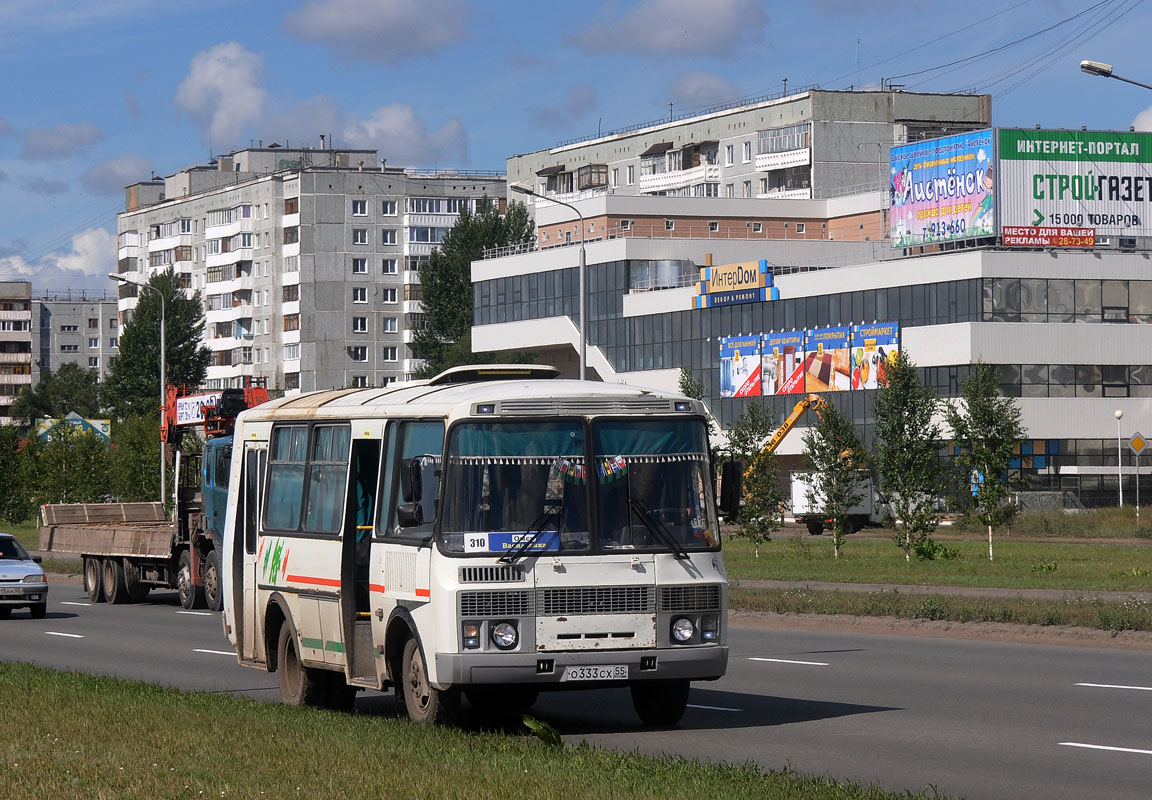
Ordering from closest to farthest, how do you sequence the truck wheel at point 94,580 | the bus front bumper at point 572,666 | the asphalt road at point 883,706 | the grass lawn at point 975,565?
the asphalt road at point 883,706 → the bus front bumper at point 572,666 → the grass lawn at point 975,565 → the truck wheel at point 94,580

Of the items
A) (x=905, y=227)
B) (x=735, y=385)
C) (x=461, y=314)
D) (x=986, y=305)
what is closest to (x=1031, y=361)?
(x=986, y=305)

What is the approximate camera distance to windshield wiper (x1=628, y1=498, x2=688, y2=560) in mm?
13406

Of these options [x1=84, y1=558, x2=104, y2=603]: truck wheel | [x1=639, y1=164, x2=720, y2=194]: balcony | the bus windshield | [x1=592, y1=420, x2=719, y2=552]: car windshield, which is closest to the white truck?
[x1=84, y1=558, x2=104, y2=603]: truck wheel

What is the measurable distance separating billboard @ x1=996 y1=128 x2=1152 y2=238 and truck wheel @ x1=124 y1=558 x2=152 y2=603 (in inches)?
2267

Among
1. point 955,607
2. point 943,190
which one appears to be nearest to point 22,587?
point 955,607

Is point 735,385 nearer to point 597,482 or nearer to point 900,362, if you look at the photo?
point 900,362

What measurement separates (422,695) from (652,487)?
2276 millimetres

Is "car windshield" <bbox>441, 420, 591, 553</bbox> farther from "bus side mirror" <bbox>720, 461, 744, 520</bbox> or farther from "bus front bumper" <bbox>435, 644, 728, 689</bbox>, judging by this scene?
"bus side mirror" <bbox>720, 461, 744, 520</bbox>

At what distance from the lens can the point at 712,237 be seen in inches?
4368

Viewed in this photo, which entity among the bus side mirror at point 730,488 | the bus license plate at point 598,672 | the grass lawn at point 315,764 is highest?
the bus side mirror at point 730,488

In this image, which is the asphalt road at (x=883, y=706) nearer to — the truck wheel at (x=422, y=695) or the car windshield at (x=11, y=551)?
the truck wheel at (x=422, y=695)

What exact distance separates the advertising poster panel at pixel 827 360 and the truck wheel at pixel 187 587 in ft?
193

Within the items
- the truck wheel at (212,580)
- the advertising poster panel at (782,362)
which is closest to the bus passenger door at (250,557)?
the truck wheel at (212,580)

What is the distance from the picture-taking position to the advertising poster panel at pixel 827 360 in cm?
8912
